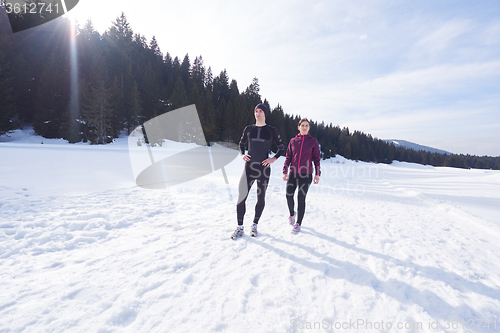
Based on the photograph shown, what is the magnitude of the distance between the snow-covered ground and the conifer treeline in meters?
25.7

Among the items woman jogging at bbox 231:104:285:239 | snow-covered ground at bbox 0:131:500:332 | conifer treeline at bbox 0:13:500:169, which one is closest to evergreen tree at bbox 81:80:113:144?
conifer treeline at bbox 0:13:500:169

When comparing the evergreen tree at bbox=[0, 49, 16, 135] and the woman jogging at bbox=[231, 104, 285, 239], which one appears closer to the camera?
the woman jogging at bbox=[231, 104, 285, 239]

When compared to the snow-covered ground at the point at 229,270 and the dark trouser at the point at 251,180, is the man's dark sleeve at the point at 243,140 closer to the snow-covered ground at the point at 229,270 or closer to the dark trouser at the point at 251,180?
the dark trouser at the point at 251,180

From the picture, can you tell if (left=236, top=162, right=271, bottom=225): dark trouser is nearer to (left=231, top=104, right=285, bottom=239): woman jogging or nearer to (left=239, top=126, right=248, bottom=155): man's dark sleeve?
(left=231, top=104, right=285, bottom=239): woman jogging

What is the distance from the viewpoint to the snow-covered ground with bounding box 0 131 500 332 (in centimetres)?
173

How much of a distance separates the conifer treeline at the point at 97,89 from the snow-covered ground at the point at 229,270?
25719 millimetres

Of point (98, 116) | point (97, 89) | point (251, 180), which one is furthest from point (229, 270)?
point (97, 89)

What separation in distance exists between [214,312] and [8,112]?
3365 centimetres

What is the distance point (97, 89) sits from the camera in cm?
2506

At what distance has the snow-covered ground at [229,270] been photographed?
5.68ft

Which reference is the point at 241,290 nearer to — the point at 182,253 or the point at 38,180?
the point at 182,253
